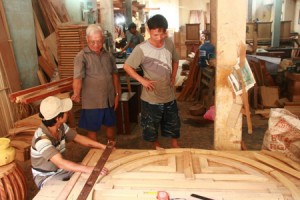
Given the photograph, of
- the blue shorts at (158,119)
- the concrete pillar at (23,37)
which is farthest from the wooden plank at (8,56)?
the blue shorts at (158,119)

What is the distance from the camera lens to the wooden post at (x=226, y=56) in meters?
2.36

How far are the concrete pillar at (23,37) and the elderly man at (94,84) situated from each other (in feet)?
5.39

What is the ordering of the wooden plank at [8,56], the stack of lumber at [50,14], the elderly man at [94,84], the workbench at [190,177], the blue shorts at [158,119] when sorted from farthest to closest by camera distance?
the stack of lumber at [50,14] < the wooden plank at [8,56] < the elderly man at [94,84] < the blue shorts at [158,119] < the workbench at [190,177]

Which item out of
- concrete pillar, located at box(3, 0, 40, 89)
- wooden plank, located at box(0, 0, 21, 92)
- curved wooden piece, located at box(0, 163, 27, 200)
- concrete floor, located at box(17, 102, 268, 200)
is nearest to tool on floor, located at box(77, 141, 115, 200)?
curved wooden piece, located at box(0, 163, 27, 200)

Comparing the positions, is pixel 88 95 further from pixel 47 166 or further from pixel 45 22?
pixel 45 22

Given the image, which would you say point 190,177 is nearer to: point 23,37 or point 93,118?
point 93,118

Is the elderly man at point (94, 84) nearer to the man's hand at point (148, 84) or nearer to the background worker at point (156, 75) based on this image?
the background worker at point (156, 75)

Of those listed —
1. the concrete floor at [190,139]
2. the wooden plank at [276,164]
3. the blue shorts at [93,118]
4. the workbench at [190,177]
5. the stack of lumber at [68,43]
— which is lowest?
the concrete floor at [190,139]

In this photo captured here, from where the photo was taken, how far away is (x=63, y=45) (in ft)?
17.4

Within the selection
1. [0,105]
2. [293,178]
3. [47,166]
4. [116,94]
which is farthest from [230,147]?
[0,105]

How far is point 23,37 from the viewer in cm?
490

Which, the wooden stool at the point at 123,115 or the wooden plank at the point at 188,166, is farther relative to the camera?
the wooden stool at the point at 123,115

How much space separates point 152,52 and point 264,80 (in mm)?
4227

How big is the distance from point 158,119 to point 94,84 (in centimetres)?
98
